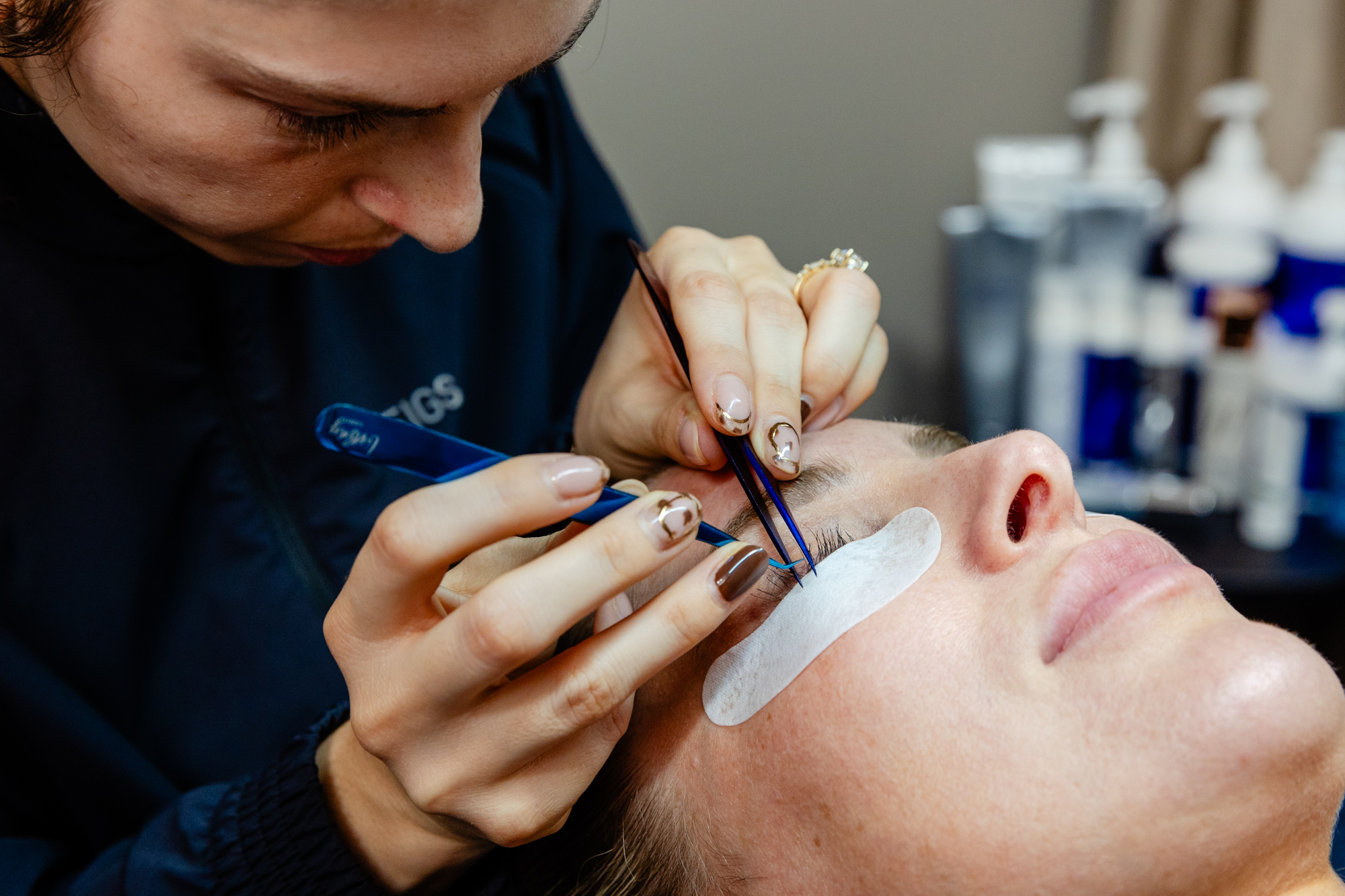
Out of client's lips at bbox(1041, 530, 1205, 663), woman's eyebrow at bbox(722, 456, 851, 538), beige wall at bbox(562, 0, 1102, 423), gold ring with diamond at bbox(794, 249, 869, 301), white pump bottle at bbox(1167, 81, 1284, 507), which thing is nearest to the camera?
client's lips at bbox(1041, 530, 1205, 663)

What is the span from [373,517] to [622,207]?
1.73ft

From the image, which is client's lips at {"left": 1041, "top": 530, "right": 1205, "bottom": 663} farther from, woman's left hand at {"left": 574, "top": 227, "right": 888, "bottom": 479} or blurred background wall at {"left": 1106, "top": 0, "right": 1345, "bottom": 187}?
blurred background wall at {"left": 1106, "top": 0, "right": 1345, "bottom": 187}

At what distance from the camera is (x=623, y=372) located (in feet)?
3.22

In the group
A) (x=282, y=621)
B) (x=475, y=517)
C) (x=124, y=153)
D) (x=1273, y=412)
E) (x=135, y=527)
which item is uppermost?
(x=124, y=153)

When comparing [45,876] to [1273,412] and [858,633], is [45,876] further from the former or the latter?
[1273,412]

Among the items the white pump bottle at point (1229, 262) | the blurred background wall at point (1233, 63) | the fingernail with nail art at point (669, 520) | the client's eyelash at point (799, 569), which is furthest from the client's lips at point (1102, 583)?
the blurred background wall at point (1233, 63)

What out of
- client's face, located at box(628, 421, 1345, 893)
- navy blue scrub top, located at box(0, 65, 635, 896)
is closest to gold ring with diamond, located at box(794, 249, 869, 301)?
client's face, located at box(628, 421, 1345, 893)

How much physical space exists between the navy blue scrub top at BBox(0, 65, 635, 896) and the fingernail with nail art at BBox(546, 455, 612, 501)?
1.16 ft

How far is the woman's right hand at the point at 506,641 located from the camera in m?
0.54

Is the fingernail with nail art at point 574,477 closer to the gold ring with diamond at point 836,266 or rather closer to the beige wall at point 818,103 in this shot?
the gold ring with diamond at point 836,266

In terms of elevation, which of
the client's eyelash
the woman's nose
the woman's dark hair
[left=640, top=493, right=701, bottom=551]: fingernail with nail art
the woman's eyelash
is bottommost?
the client's eyelash

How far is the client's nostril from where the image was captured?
0.74 m

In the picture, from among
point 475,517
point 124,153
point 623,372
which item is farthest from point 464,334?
point 475,517

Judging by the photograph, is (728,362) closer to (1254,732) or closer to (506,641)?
(506,641)
